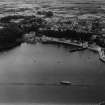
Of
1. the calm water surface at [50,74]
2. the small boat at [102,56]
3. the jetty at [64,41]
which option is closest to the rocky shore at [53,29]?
the jetty at [64,41]

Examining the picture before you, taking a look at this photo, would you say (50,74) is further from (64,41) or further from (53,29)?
(53,29)

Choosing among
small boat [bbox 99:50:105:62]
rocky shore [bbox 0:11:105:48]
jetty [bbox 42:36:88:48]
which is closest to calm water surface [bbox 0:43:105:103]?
small boat [bbox 99:50:105:62]

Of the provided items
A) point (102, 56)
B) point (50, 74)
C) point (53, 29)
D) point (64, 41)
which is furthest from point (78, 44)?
point (50, 74)

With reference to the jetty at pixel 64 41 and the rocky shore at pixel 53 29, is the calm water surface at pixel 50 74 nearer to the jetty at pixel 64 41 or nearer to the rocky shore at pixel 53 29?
the jetty at pixel 64 41

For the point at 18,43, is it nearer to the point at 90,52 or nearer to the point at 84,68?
the point at 90,52

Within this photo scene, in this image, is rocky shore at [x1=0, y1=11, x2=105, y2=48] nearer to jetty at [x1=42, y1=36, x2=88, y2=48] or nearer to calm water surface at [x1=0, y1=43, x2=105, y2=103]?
jetty at [x1=42, y1=36, x2=88, y2=48]

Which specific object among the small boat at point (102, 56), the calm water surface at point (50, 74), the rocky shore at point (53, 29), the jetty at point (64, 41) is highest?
the rocky shore at point (53, 29)

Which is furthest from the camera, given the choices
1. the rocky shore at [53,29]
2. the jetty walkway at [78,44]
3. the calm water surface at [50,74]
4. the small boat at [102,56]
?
the rocky shore at [53,29]
